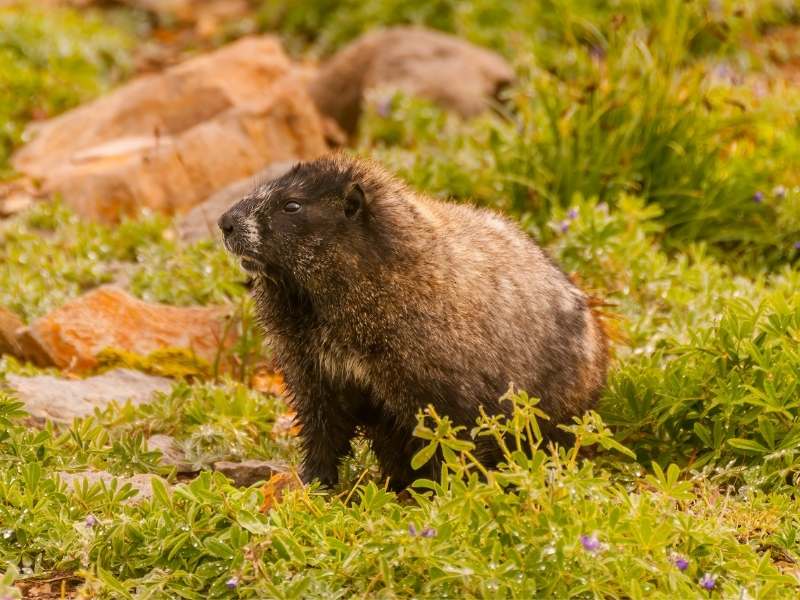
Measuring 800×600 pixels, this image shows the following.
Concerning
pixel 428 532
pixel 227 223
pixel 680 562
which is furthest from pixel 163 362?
pixel 680 562

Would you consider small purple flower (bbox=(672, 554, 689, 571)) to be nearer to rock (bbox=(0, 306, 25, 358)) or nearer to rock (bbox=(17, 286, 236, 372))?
rock (bbox=(17, 286, 236, 372))

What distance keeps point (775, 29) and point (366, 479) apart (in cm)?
892

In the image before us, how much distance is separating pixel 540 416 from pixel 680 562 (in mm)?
828

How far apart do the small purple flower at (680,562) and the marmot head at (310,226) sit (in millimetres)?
1619

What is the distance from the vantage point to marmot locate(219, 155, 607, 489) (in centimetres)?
470

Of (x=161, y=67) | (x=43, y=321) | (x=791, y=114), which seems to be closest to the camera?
(x=43, y=321)

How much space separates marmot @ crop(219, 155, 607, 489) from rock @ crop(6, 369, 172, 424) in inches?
46.7

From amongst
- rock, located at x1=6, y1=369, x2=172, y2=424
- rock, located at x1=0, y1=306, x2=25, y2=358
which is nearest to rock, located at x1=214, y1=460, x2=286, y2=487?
rock, located at x1=6, y1=369, x2=172, y2=424

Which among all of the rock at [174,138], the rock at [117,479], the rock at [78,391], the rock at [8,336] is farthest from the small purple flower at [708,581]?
the rock at [174,138]

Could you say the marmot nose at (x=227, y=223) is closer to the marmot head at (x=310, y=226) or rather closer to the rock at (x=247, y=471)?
the marmot head at (x=310, y=226)

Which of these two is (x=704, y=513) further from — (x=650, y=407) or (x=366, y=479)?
(x=366, y=479)

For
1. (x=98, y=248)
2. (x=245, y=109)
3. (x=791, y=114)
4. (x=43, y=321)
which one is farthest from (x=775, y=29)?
(x=43, y=321)

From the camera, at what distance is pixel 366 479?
5199 mm

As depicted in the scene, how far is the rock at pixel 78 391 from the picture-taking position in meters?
5.72
